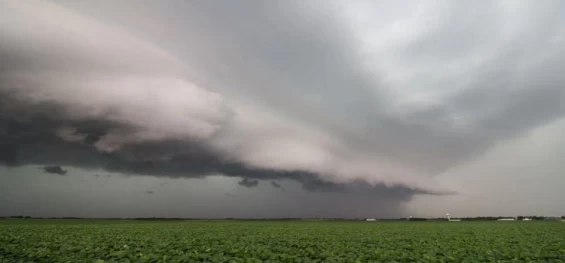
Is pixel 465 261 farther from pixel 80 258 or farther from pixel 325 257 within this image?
pixel 80 258

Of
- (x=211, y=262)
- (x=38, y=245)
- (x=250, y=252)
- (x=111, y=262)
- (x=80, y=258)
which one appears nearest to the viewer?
(x=111, y=262)

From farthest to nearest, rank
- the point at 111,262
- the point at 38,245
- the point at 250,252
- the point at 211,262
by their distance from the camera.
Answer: the point at 38,245
the point at 250,252
the point at 211,262
the point at 111,262

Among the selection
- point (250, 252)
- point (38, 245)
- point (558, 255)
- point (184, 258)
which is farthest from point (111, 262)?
point (558, 255)

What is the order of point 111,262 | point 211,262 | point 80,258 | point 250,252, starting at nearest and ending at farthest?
1. point 111,262
2. point 211,262
3. point 80,258
4. point 250,252

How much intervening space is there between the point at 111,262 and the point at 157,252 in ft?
15.9

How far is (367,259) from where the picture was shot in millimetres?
20656

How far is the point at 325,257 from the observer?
70.8 ft

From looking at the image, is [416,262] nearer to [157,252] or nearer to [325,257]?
[325,257]

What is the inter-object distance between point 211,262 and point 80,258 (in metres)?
8.54

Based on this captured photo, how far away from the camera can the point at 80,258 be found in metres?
20.6

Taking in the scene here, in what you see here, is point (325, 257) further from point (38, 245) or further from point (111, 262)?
point (38, 245)

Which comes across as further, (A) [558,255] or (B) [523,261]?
(A) [558,255]

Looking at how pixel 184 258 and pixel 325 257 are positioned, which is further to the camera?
pixel 325 257

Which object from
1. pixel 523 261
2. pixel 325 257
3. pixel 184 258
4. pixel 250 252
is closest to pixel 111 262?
pixel 184 258
